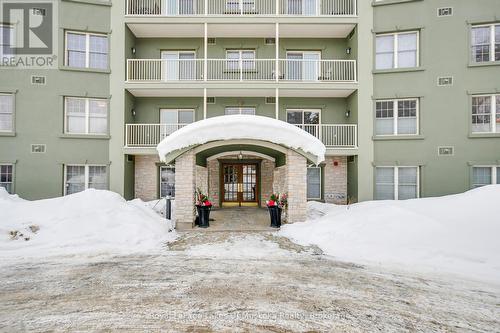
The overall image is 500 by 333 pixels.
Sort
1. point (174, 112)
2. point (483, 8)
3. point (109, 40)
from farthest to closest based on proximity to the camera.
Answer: point (174, 112), point (109, 40), point (483, 8)

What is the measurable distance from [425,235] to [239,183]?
11.6m

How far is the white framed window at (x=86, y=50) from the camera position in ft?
44.5

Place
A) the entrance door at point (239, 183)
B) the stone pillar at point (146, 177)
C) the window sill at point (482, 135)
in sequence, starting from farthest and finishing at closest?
the entrance door at point (239, 183) < the stone pillar at point (146, 177) < the window sill at point (482, 135)

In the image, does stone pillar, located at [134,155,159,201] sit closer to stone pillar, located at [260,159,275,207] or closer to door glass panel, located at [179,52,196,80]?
door glass panel, located at [179,52,196,80]

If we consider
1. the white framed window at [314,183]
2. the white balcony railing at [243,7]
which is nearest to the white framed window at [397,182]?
the white framed window at [314,183]

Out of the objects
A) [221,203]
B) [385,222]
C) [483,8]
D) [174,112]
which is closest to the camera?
[385,222]

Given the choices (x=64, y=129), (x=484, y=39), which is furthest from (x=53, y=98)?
(x=484, y=39)

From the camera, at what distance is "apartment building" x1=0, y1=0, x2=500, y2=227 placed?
12898 millimetres

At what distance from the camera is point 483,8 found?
41.8 feet

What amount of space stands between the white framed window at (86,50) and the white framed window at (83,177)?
5375mm

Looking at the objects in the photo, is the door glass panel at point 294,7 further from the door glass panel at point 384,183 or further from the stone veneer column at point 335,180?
the door glass panel at point 384,183

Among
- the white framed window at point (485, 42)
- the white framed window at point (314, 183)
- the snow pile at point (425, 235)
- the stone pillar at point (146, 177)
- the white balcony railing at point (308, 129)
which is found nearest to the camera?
the snow pile at point (425, 235)

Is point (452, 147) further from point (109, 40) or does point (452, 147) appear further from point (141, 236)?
point (109, 40)

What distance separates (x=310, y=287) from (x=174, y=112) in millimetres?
13153
